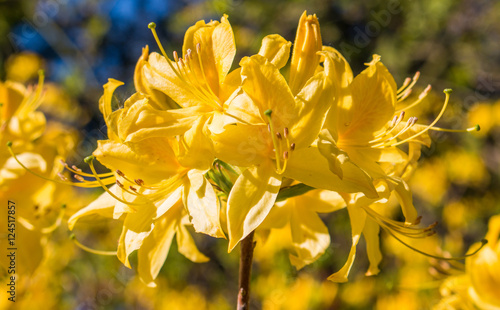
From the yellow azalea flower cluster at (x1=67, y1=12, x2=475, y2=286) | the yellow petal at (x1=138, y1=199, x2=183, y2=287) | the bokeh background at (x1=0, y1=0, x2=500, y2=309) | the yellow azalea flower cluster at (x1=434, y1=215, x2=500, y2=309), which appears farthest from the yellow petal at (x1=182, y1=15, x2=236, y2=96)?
the bokeh background at (x1=0, y1=0, x2=500, y2=309)

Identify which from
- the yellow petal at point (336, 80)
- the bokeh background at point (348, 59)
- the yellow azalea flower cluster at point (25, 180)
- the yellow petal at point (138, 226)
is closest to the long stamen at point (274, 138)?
the yellow petal at point (336, 80)

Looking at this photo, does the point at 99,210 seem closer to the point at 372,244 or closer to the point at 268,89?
the point at 268,89

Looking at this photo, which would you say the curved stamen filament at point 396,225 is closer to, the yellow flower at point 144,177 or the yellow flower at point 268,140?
the yellow flower at point 268,140

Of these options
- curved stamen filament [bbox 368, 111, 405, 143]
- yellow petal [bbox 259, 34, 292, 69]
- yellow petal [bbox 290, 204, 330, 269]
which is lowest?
yellow petal [bbox 290, 204, 330, 269]

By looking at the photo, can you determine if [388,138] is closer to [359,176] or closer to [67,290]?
[359,176]

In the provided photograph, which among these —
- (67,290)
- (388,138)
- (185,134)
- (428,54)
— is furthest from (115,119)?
(428,54)

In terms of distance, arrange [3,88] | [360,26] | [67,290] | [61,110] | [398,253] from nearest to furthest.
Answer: [3,88] < [67,290] < [398,253] < [360,26] < [61,110]

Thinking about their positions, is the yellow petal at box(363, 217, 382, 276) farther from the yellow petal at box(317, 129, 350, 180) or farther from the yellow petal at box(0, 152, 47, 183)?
the yellow petal at box(0, 152, 47, 183)
